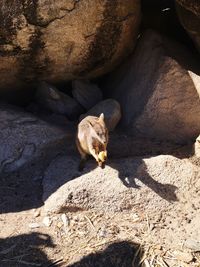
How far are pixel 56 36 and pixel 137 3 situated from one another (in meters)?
0.94

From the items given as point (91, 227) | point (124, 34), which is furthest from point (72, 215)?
point (124, 34)

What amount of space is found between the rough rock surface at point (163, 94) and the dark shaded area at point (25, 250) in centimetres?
169

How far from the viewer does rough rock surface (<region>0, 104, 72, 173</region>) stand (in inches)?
202

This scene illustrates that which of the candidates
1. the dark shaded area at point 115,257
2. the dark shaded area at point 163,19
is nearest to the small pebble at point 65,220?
the dark shaded area at point 115,257

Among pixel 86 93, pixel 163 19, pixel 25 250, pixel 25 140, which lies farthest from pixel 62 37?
pixel 25 250

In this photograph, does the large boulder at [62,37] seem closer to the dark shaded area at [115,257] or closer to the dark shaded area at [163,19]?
the dark shaded area at [163,19]

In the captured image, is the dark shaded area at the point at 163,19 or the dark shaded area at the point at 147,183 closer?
the dark shaded area at the point at 147,183

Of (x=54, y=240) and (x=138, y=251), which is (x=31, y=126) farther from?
(x=138, y=251)

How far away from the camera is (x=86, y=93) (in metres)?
5.76

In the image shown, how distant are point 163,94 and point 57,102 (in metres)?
1.21

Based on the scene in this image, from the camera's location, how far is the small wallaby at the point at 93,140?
4.49 metres

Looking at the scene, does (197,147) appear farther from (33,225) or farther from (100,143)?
(33,225)

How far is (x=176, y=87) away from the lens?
17.1ft

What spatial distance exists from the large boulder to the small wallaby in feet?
2.74
